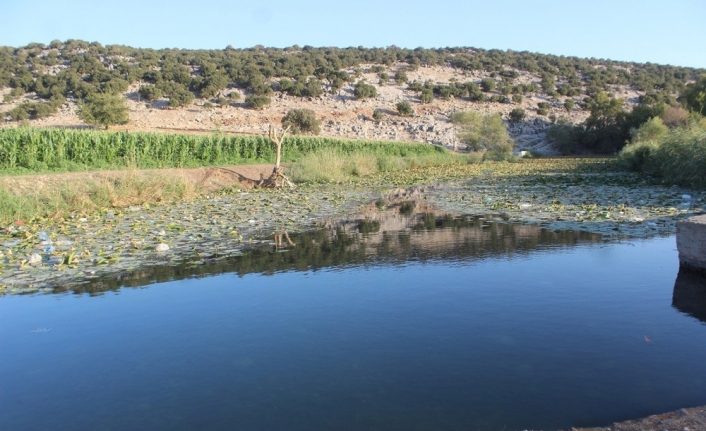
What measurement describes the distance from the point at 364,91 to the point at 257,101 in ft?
43.6

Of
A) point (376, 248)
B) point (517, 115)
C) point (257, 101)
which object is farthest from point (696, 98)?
point (376, 248)

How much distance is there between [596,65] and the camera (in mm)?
90688

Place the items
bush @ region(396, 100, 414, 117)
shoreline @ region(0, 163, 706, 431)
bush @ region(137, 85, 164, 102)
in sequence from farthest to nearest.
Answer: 1. bush @ region(396, 100, 414, 117)
2. bush @ region(137, 85, 164, 102)
3. shoreline @ region(0, 163, 706, 431)

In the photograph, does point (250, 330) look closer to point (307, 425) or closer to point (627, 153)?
point (307, 425)

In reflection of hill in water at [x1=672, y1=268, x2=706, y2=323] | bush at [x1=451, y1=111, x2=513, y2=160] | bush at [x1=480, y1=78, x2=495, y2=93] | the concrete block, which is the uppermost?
bush at [x1=480, y1=78, x2=495, y2=93]

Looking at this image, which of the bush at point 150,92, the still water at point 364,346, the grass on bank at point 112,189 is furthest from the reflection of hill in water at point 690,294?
the bush at point 150,92

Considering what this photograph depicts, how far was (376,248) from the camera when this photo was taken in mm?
9195

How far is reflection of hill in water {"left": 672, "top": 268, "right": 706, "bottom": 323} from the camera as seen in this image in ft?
19.1

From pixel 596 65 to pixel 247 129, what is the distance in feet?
223

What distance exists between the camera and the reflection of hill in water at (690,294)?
581 cm

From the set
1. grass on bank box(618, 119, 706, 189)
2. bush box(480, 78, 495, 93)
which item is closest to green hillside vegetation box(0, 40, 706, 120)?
bush box(480, 78, 495, 93)

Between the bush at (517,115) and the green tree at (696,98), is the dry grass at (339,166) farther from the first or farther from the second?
the bush at (517,115)

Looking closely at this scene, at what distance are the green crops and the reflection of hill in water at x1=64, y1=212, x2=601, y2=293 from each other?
9.19 meters

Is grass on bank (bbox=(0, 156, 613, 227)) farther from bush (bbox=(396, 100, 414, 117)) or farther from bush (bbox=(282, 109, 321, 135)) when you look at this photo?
bush (bbox=(396, 100, 414, 117))
